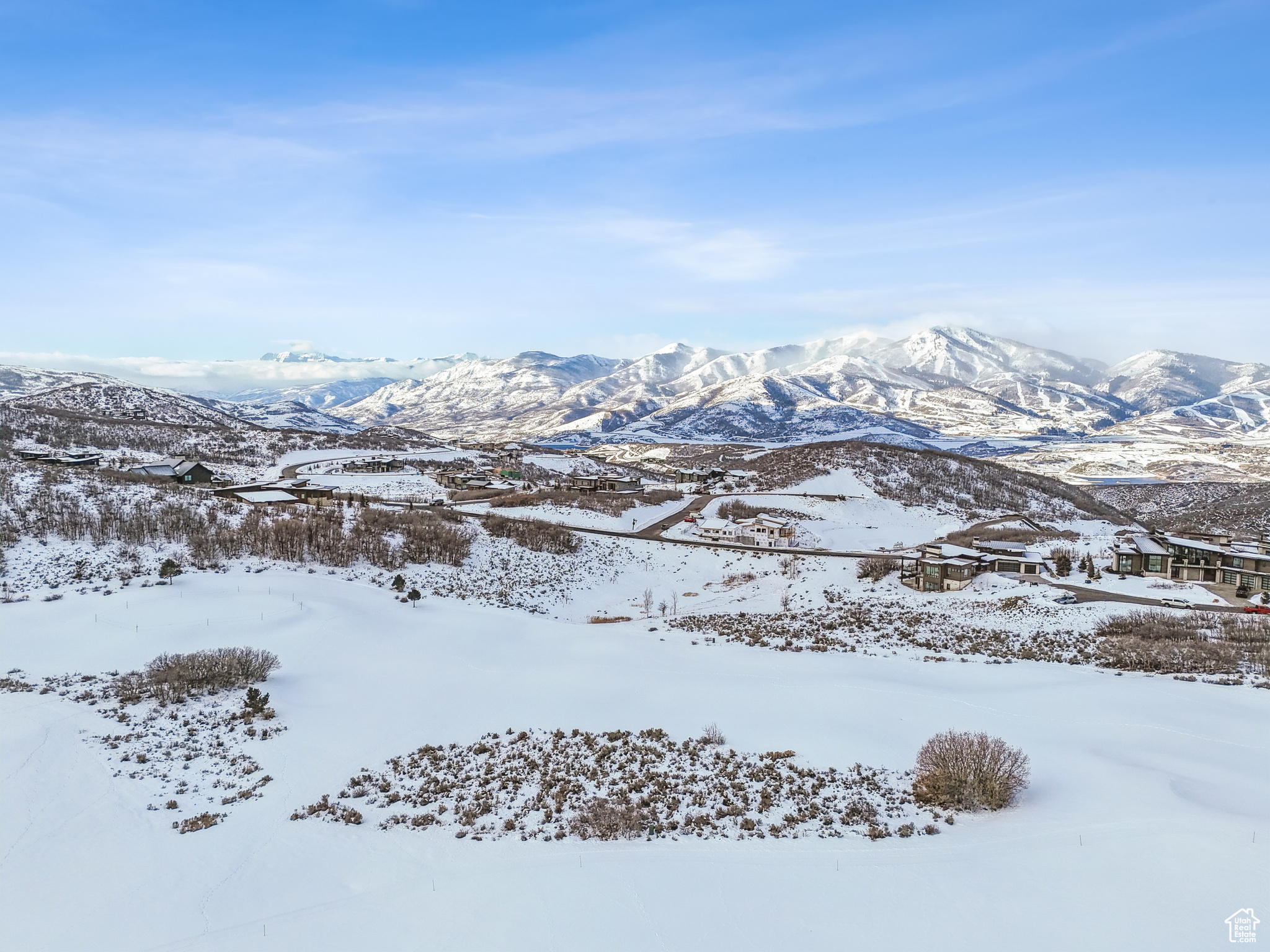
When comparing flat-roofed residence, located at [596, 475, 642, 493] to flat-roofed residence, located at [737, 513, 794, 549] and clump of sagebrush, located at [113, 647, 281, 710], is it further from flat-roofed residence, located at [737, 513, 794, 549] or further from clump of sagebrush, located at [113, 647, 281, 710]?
clump of sagebrush, located at [113, 647, 281, 710]

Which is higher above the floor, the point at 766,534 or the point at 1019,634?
the point at 1019,634

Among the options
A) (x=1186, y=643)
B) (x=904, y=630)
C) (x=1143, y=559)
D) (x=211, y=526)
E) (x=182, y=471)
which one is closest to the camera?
(x=1186, y=643)

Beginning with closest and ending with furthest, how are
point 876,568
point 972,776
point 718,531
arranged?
point 972,776 → point 876,568 → point 718,531

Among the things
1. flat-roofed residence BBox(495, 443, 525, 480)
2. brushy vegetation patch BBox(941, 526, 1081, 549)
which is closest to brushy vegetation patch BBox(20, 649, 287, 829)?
brushy vegetation patch BBox(941, 526, 1081, 549)

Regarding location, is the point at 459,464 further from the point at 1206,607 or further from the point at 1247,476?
the point at 1247,476

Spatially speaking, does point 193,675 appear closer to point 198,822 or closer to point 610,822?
point 198,822

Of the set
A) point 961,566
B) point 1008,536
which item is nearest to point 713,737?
point 961,566

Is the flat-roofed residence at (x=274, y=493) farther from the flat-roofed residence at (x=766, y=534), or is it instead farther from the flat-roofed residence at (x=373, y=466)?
the flat-roofed residence at (x=766, y=534)
